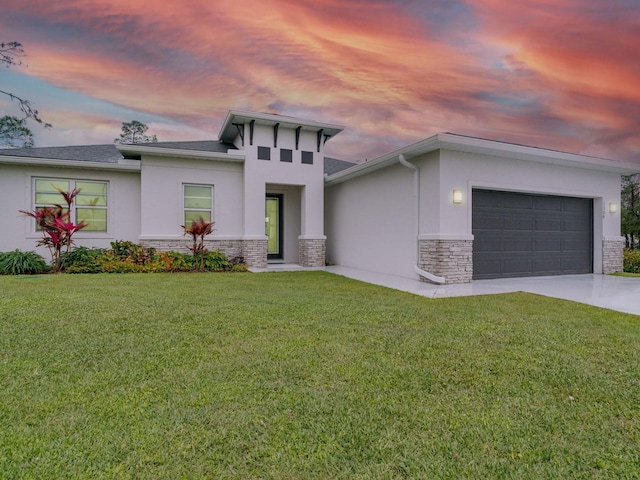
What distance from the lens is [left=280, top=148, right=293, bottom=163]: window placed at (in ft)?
38.1

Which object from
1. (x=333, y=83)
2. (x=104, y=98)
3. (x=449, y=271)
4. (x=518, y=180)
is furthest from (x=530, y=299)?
(x=104, y=98)

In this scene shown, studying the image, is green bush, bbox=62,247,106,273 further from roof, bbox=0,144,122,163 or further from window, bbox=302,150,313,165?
window, bbox=302,150,313,165

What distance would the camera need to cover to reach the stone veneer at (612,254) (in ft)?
33.0

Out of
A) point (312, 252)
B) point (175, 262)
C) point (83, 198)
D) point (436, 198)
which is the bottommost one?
point (175, 262)

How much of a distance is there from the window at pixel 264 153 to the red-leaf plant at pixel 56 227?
524 centimetres

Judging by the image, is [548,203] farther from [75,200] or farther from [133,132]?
[133,132]

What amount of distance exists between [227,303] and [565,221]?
9476mm

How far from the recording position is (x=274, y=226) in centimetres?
1331

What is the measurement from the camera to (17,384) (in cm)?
257

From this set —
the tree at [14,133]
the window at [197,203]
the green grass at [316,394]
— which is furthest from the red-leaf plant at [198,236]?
the tree at [14,133]

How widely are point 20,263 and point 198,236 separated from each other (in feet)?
14.4

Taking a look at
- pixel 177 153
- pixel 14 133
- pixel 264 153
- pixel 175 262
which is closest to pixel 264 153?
pixel 264 153

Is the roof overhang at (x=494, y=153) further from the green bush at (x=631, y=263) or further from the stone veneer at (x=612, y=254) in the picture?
the green bush at (x=631, y=263)

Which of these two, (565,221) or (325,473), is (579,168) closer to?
(565,221)
